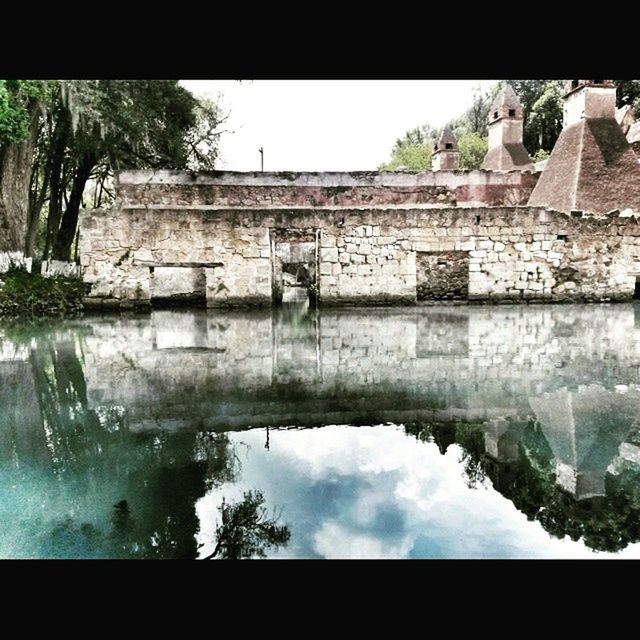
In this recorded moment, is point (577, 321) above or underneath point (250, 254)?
underneath

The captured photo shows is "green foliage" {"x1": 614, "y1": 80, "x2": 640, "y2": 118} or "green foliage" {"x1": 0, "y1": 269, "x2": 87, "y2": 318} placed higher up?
"green foliage" {"x1": 614, "y1": 80, "x2": 640, "y2": 118}

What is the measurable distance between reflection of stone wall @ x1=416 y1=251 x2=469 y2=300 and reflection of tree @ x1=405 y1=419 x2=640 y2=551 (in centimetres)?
942

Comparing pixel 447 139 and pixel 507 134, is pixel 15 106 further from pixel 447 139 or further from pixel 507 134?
pixel 447 139

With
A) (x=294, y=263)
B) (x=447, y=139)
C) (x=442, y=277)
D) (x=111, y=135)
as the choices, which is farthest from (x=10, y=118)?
(x=447, y=139)

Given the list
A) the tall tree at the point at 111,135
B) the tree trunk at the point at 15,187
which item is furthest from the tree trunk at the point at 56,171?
the tree trunk at the point at 15,187

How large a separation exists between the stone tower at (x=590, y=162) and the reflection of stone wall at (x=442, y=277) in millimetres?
8043

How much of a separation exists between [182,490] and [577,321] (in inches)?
327

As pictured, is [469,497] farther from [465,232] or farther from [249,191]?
[249,191]

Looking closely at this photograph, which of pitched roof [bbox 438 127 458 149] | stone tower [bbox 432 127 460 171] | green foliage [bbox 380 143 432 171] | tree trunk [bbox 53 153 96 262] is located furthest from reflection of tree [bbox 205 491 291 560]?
green foliage [bbox 380 143 432 171]

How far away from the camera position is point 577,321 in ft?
31.6

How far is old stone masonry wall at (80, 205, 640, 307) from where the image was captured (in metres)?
12.0

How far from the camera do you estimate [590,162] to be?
20.0 m

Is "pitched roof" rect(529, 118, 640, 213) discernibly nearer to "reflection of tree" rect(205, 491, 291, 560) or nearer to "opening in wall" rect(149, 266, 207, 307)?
"opening in wall" rect(149, 266, 207, 307)
